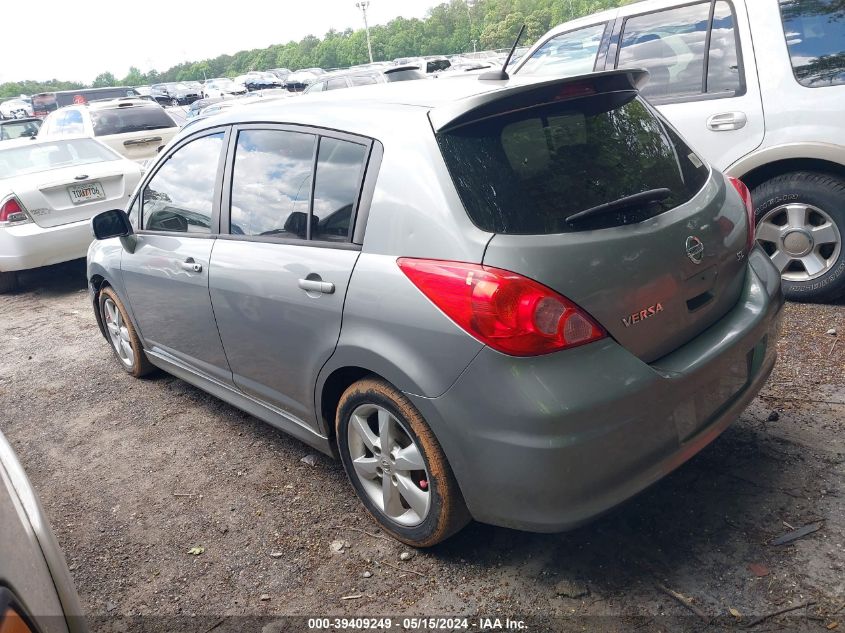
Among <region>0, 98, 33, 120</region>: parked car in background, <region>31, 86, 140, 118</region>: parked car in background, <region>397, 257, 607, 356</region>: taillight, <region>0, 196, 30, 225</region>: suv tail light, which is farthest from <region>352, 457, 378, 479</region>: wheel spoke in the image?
<region>0, 98, 33, 120</region>: parked car in background

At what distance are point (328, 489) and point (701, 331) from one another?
1795mm

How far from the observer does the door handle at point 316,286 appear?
9.16ft

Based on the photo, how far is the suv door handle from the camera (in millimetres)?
4672

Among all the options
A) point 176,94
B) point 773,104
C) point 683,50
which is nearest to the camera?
point 773,104

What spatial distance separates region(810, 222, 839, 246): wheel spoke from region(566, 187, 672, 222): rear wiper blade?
8.30 ft

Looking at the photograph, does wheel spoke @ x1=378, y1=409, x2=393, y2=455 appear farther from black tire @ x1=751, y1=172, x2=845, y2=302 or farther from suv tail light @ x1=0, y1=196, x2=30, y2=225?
suv tail light @ x1=0, y1=196, x2=30, y2=225

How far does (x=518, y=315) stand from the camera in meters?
2.26

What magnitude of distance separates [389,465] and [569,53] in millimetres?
4039

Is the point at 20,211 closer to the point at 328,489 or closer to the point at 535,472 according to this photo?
the point at 328,489

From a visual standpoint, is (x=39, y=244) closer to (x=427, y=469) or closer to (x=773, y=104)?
(x=427, y=469)

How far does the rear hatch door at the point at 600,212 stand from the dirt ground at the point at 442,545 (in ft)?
2.34

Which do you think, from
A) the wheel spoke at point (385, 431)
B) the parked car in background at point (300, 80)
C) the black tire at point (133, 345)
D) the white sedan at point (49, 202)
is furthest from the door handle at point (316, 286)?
the parked car in background at point (300, 80)

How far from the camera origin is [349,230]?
2.79 meters

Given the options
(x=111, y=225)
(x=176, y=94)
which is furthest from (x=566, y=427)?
(x=176, y=94)
